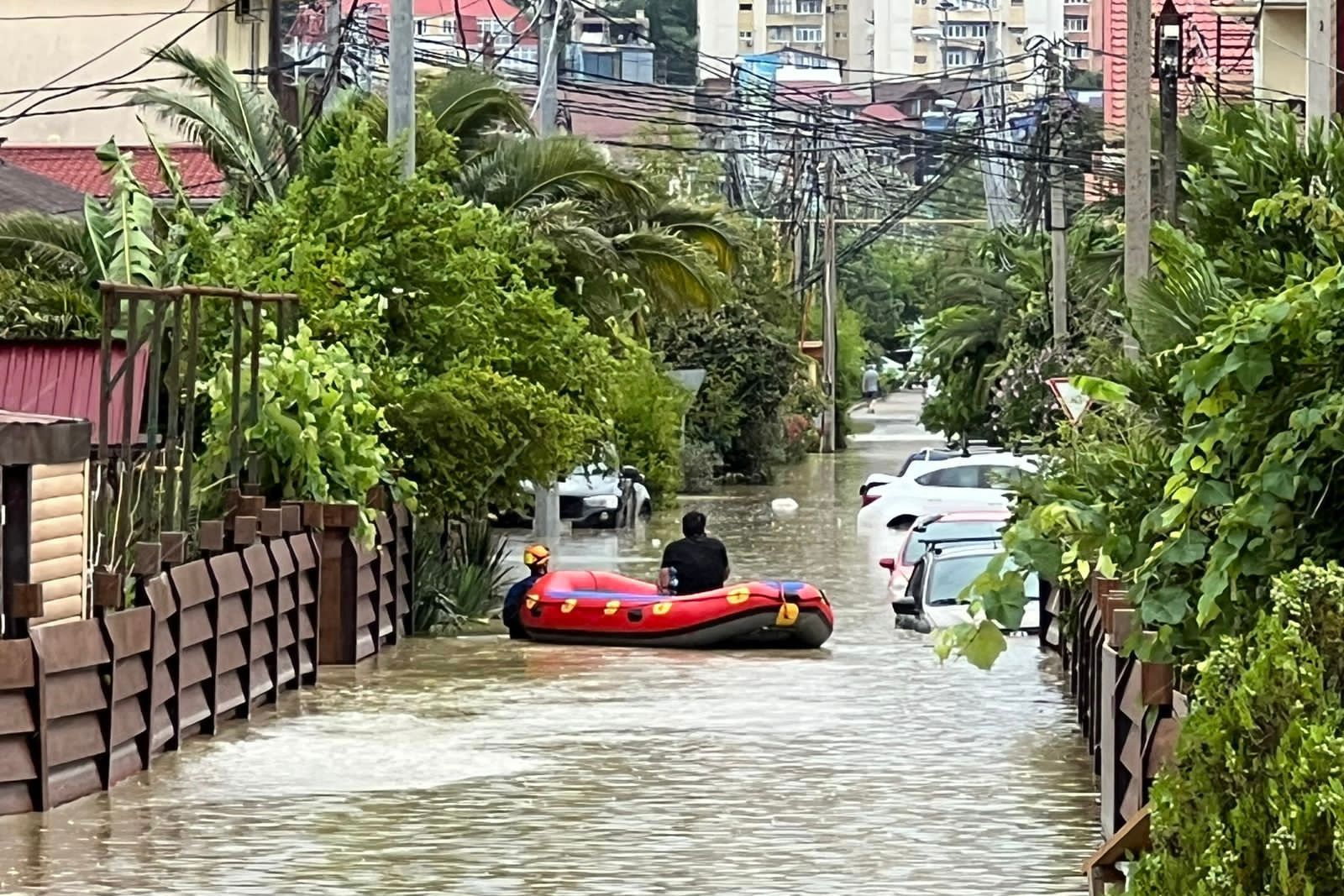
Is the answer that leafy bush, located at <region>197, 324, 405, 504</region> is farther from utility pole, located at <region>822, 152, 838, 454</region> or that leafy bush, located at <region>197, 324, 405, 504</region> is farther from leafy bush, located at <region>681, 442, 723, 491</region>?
utility pole, located at <region>822, 152, 838, 454</region>

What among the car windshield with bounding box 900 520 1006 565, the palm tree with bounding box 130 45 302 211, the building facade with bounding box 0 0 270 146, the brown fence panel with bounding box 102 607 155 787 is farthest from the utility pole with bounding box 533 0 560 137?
the brown fence panel with bounding box 102 607 155 787

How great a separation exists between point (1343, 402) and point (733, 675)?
1609 centimetres

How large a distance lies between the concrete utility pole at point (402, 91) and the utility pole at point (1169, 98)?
7867 mm

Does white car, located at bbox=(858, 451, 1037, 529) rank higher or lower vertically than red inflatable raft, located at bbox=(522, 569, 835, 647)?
higher

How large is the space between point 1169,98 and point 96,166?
21.8 metres

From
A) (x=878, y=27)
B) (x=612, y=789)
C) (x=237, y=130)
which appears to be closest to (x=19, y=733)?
(x=612, y=789)

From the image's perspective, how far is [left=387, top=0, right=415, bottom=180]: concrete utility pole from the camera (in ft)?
92.1

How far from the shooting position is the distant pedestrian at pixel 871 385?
123 metres

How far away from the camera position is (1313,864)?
230 inches

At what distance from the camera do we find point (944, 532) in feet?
99.1

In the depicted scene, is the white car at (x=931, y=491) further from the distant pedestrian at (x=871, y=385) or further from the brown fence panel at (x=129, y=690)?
the distant pedestrian at (x=871, y=385)

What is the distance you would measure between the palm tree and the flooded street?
691 centimetres

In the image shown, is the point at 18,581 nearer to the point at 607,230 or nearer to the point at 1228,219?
the point at 1228,219

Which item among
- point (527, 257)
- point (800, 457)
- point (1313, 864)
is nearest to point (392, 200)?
point (527, 257)
